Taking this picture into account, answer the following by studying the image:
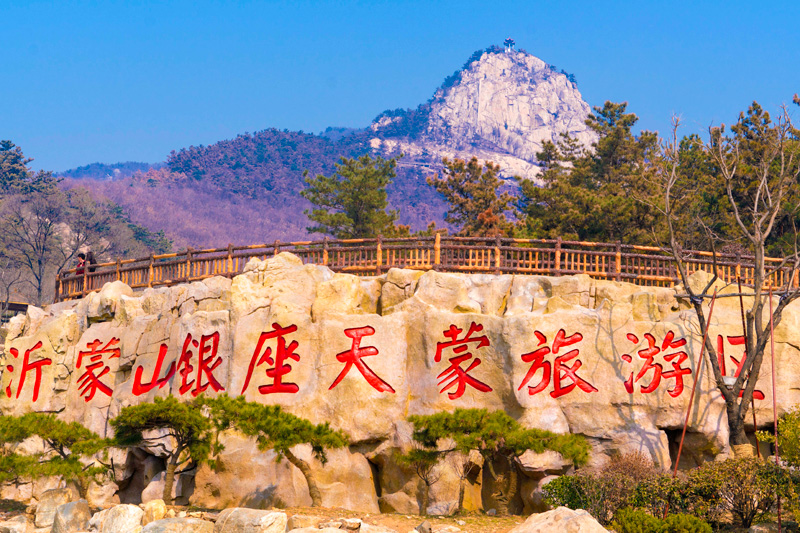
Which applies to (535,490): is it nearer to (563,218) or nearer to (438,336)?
(438,336)

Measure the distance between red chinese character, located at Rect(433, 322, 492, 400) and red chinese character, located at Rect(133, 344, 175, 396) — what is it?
186 inches

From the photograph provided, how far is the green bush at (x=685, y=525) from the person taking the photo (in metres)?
8.49

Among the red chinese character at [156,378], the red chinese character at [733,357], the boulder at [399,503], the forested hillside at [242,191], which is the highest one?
the forested hillside at [242,191]

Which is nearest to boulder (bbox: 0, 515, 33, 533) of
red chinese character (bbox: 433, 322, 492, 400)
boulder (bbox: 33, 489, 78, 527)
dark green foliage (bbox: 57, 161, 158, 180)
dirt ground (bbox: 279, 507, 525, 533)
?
boulder (bbox: 33, 489, 78, 527)

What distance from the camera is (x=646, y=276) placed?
47.4ft

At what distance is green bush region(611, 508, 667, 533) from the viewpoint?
8508 millimetres

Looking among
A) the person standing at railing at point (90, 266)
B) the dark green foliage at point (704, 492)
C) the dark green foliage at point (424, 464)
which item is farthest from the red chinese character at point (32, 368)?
the dark green foliage at point (704, 492)

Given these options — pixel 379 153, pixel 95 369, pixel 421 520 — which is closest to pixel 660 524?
pixel 421 520

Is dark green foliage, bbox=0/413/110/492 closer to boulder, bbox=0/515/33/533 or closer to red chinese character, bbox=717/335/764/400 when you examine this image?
boulder, bbox=0/515/33/533

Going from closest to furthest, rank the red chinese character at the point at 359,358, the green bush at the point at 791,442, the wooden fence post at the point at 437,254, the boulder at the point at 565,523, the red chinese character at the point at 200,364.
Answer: the boulder at the point at 565,523 < the green bush at the point at 791,442 < the red chinese character at the point at 359,358 < the red chinese character at the point at 200,364 < the wooden fence post at the point at 437,254

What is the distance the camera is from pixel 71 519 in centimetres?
1051

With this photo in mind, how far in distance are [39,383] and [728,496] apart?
1243 centimetres

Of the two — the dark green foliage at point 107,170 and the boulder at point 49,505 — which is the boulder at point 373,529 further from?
the dark green foliage at point 107,170

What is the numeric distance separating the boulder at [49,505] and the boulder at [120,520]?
5.18 feet
